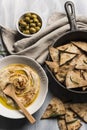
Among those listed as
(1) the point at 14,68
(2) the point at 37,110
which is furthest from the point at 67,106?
(1) the point at 14,68

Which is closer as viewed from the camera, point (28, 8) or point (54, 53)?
point (54, 53)

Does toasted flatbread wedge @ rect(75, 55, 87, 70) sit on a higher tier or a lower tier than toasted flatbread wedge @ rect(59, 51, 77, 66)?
lower

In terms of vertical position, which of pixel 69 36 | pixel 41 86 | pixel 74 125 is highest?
pixel 69 36

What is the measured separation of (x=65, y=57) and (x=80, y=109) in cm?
17

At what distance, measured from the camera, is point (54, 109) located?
52.9 inches

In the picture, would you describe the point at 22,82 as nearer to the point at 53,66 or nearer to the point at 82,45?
the point at 53,66

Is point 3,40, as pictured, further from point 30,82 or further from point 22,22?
point 30,82

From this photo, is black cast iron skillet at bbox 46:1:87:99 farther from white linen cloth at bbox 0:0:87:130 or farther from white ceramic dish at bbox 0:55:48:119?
white linen cloth at bbox 0:0:87:130

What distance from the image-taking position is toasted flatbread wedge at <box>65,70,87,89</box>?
4.25ft

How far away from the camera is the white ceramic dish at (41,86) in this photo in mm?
1317

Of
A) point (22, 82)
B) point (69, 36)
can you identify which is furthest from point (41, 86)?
point (69, 36)

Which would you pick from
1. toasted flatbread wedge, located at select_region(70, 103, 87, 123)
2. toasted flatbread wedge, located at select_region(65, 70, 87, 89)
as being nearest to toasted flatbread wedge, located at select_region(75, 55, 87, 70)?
toasted flatbread wedge, located at select_region(65, 70, 87, 89)

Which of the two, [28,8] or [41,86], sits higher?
[28,8]

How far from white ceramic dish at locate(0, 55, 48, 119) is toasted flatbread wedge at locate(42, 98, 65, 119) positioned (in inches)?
1.7
